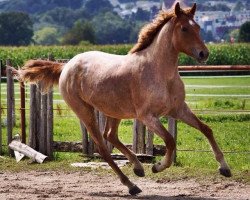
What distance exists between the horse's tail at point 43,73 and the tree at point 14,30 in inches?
3946

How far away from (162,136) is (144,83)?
731mm

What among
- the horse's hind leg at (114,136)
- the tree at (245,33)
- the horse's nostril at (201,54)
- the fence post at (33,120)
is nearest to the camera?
the horse's nostril at (201,54)

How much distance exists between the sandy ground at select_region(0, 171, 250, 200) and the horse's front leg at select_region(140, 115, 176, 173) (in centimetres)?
41

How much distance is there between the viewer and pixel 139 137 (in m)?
13.2

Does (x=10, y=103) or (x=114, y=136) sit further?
(x=10, y=103)

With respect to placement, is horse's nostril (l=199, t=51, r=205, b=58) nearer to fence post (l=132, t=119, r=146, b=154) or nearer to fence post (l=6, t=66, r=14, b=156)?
fence post (l=132, t=119, r=146, b=154)

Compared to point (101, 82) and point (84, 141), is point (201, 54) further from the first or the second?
point (84, 141)

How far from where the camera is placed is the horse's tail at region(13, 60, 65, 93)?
12.1 m

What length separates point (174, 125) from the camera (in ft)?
41.8

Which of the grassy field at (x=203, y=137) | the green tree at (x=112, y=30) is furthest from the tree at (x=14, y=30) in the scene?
the grassy field at (x=203, y=137)

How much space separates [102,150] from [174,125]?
179 centimetres

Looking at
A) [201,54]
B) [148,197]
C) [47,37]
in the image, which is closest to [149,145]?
[148,197]

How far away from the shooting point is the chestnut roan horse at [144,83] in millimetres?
10156

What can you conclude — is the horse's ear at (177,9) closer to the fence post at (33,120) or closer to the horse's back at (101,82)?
the horse's back at (101,82)
